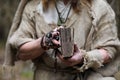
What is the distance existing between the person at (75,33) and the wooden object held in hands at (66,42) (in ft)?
0.74

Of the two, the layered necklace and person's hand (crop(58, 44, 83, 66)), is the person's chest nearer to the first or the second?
the layered necklace

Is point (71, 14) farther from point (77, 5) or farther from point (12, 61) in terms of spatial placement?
point (12, 61)

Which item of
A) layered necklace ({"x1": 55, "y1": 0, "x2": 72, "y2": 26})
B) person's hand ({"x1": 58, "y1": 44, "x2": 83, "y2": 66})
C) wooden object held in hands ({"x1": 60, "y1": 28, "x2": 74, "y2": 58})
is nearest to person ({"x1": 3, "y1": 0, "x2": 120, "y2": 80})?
layered necklace ({"x1": 55, "y1": 0, "x2": 72, "y2": 26})

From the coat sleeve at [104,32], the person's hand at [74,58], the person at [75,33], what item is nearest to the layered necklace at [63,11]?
the person at [75,33]

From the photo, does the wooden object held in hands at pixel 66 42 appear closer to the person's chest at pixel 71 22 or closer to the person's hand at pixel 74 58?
the person's hand at pixel 74 58

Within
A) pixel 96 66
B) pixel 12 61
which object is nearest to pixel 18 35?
pixel 12 61

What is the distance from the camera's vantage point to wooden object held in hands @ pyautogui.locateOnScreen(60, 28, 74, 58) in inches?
170

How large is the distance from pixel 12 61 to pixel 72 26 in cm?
54

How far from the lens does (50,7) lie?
464 centimetres

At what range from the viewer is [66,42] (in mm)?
4320

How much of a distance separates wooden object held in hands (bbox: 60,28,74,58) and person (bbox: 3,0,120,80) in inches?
8.9

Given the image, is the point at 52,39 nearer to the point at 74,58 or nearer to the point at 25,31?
the point at 74,58

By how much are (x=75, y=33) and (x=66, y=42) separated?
0.97 feet

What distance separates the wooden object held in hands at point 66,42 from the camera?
4.31 metres
